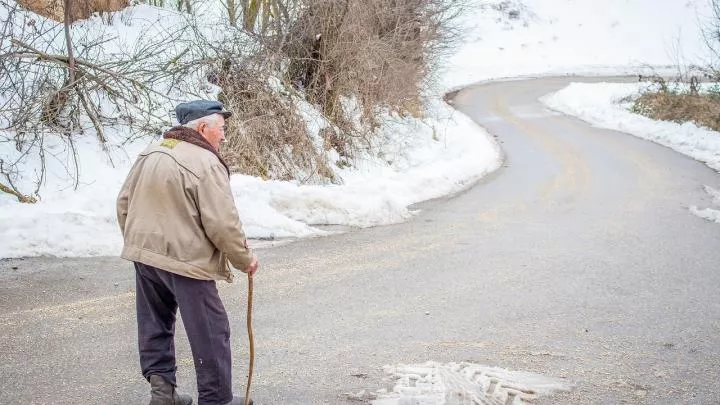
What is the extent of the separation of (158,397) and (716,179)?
44.2 feet

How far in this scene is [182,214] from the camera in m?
3.50

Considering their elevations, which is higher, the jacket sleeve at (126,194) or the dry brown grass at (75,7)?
the dry brown grass at (75,7)

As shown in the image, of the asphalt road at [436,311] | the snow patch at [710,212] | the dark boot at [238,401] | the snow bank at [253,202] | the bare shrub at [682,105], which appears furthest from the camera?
the bare shrub at [682,105]

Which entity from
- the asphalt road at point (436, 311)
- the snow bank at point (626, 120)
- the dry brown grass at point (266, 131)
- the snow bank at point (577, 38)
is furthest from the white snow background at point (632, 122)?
the snow bank at point (577, 38)

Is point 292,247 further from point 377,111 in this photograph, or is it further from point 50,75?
point 377,111

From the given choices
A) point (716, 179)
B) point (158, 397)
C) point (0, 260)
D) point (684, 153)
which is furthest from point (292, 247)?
point (684, 153)

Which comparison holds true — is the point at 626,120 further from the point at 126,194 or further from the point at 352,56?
the point at 126,194

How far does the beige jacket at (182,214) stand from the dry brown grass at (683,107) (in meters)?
20.6

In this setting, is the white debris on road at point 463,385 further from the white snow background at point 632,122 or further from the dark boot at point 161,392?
the white snow background at point 632,122

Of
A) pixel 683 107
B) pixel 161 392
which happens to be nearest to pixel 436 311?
pixel 161 392

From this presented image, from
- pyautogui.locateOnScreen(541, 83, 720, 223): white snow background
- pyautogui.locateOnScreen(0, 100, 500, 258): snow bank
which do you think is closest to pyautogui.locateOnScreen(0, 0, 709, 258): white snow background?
pyautogui.locateOnScreen(0, 100, 500, 258): snow bank

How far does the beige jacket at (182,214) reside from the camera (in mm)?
3461

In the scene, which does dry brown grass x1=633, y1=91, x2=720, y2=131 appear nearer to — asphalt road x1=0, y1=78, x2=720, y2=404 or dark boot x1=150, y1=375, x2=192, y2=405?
asphalt road x1=0, y1=78, x2=720, y2=404

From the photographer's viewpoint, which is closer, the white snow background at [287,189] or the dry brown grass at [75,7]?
the white snow background at [287,189]
